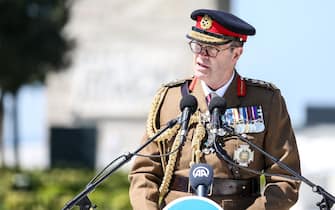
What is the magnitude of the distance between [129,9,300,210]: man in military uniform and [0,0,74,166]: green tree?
22.3 meters

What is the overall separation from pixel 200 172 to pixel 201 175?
0.04 feet

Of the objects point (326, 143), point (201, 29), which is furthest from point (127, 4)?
point (201, 29)

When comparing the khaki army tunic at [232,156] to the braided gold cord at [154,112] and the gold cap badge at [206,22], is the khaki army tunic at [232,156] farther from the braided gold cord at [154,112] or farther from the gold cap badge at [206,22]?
the gold cap badge at [206,22]

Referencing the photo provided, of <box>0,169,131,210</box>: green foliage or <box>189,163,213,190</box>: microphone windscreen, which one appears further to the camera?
<box>0,169,131,210</box>: green foliage

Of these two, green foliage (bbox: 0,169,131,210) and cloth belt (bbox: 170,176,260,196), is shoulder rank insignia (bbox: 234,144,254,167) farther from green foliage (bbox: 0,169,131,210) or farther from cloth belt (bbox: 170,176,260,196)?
green foliage (bbox: 0,169,131,210)

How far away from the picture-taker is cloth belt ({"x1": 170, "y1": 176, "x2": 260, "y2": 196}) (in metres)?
4.75

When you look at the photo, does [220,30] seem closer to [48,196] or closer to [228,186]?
[228,186]

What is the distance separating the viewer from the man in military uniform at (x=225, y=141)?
469 centimetres

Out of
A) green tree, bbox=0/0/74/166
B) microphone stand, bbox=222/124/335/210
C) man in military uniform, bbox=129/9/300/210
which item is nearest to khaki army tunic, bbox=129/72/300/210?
man in military uniform, bbox=129/9/300/210

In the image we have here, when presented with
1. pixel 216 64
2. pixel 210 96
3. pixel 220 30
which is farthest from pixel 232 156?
pixel 220 30

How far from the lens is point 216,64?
15.4 feet

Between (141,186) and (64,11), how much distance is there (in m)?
23.6

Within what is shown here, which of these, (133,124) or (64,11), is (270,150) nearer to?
(64,11)

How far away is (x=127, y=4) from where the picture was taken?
31766 mm
